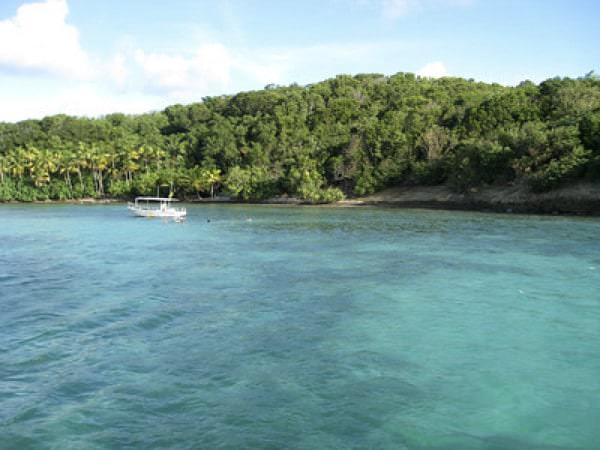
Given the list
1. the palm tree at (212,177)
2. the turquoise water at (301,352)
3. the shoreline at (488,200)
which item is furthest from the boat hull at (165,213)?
the palm tree at (212,177)

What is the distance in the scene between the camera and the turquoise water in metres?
9.24

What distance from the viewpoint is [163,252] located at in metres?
30.7

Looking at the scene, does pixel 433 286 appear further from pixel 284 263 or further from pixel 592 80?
pixel 592 80

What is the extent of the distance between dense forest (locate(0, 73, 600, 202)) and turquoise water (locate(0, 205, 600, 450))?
131ft

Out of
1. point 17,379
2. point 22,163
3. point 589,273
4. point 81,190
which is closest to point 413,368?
point 17,379

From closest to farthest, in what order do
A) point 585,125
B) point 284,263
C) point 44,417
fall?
point 44,417 → point 284,263 → point 585,125

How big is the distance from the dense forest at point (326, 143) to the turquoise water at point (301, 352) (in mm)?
39815

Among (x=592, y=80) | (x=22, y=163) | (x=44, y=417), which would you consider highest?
(x=592, y=80)

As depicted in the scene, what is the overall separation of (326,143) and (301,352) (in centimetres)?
7769

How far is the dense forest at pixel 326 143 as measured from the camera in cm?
6550

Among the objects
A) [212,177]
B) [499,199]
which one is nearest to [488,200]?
[499,199]

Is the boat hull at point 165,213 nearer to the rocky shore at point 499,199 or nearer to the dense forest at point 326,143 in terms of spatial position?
the dense forest at point 326,143

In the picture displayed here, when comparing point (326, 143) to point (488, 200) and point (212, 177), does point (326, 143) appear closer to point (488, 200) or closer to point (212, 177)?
point (212, 177)

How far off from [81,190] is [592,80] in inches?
3396
